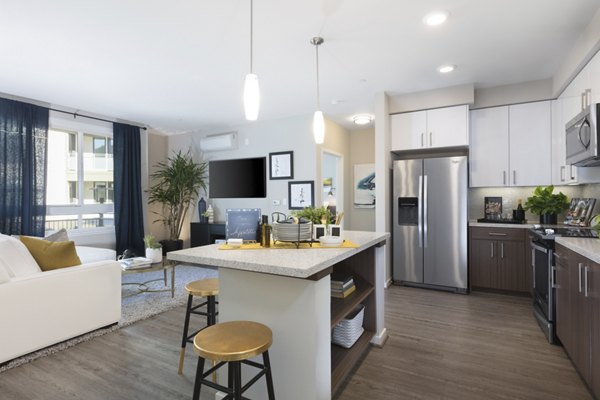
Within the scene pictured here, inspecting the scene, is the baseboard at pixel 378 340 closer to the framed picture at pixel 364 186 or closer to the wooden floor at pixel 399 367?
the wooden floor at pixel 399 367

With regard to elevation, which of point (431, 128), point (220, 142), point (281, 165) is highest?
point (220, 142)

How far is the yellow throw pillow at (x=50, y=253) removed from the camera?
254 cm

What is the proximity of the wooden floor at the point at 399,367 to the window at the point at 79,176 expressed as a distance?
9.79 feet

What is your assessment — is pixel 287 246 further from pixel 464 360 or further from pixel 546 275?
pixel 546 275

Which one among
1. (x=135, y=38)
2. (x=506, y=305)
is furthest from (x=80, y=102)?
(x=506, y=305)

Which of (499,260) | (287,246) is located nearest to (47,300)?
(287,246)

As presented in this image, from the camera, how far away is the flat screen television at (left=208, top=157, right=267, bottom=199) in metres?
5.64

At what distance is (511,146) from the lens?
3957mm

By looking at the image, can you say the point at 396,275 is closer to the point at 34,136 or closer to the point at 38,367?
the point at 38,367

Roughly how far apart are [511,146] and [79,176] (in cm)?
630

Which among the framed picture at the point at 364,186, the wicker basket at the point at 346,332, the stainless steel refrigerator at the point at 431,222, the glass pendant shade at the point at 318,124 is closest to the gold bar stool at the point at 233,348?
the wicker basket at the point at 346,332

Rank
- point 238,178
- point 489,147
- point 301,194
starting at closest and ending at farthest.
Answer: point 489,147 < point 301,194 < point 238,178

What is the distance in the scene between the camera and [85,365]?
2260 millimetres

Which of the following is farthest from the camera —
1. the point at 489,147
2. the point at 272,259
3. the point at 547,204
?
the point at 489,147
